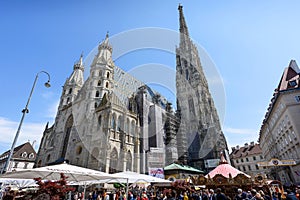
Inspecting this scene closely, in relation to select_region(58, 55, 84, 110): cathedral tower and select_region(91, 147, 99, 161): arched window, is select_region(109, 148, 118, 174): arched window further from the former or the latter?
select_region(58, 55, 84, 110): cathedral tower

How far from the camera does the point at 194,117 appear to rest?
3909 centimetres

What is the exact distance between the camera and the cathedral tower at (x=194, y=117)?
1315 inches

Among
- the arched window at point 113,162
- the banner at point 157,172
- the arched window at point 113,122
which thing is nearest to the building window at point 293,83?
the banner at point 157,172

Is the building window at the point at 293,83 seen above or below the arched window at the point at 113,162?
above

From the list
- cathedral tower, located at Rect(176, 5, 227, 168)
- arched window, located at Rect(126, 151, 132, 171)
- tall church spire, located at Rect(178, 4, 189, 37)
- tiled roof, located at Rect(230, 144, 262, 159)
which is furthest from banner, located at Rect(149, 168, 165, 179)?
tall church spire, located at Rect(178, 4, 189, 37)

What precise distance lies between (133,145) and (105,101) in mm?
8732

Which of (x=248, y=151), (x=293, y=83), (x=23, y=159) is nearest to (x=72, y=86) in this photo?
(x=23, y=159)

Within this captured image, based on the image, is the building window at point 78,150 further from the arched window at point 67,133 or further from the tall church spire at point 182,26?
the tall church spire at point 182,26

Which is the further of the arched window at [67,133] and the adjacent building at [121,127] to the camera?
the arched window at [67,133]

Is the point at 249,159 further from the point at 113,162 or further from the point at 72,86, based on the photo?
the point at 72,86

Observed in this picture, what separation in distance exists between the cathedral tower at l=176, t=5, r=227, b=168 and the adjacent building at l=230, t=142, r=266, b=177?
11.8m

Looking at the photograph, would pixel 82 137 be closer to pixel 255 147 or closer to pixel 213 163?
pixel 213 163

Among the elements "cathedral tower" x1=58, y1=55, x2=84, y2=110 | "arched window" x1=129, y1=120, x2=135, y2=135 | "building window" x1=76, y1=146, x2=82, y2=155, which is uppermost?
"cathedral tower" x1=58, y1=55, x2=84, y2=110

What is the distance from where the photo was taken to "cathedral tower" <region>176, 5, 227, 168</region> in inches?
1315
